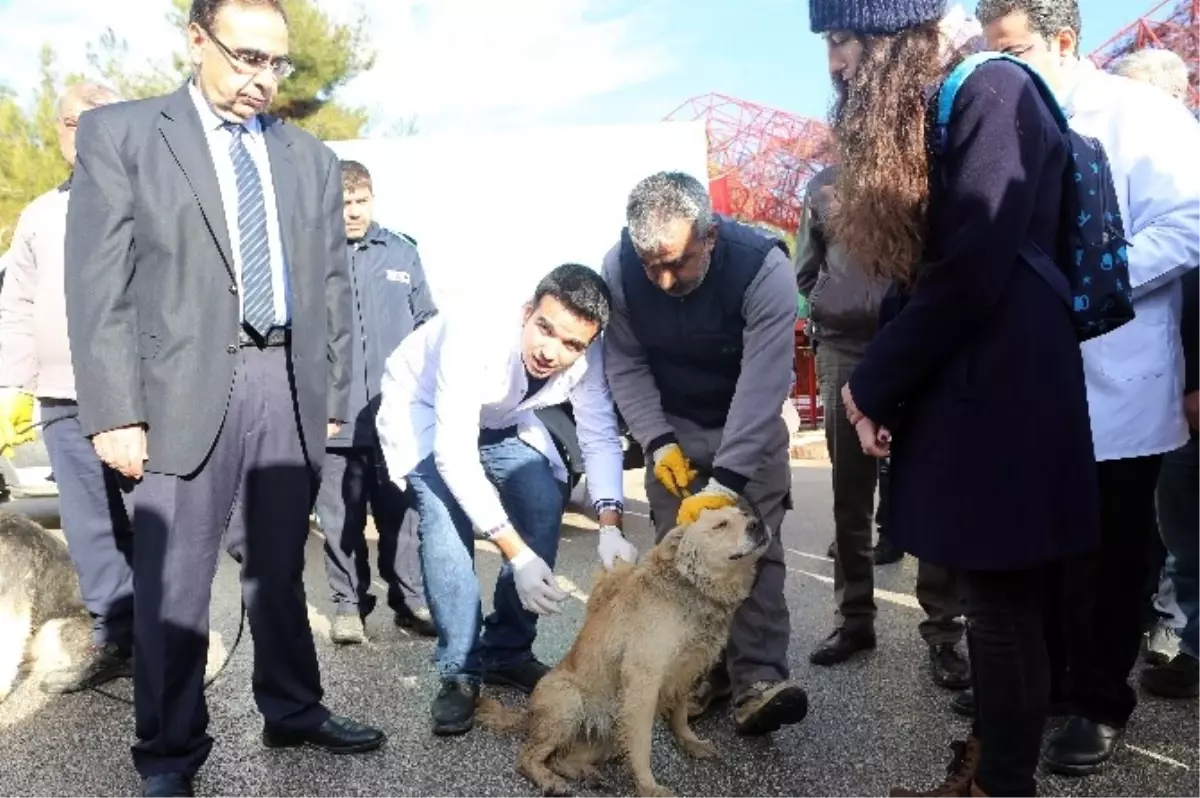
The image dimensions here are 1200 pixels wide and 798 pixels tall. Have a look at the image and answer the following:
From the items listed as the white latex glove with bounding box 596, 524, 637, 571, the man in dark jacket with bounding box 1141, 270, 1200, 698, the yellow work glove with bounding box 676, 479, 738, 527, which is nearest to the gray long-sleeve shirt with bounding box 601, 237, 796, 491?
the yellow work glove with bounding box 676, 479, 738, 527

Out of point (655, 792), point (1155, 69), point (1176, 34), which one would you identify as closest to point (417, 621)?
point (655, 792)

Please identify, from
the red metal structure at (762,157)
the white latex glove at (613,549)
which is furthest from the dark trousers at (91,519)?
the red metal structure at (762,157)

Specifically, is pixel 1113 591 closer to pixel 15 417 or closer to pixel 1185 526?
pixel 1185 526

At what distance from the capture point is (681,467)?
3381 millimetres

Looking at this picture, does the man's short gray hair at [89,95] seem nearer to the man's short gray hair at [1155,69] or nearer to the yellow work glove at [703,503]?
the yellow work glove at [703,503]

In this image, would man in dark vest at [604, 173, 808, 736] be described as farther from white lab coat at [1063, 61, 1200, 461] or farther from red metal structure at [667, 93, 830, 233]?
red metal structure at [667, 93, 830, 233]

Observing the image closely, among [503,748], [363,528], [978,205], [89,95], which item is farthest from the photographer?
[363,528]

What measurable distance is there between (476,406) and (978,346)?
1.62 meters

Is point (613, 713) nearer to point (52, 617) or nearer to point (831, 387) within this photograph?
point (831, 387)

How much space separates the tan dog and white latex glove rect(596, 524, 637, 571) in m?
0.29

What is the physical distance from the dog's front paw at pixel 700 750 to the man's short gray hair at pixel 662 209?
1.49 m

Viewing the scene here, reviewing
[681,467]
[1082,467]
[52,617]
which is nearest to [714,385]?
[681,467]

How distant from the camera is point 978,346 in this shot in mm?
2115

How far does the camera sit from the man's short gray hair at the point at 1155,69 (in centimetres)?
402
